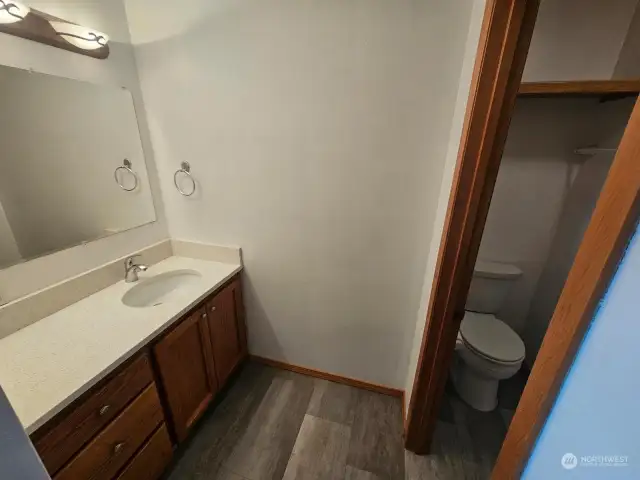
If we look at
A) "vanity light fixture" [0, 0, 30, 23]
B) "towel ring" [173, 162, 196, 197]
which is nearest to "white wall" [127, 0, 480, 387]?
"towel ring" [173, 162, 196, 197]

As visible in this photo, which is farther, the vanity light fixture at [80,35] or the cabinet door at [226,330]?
the cabinet door at [226,330]

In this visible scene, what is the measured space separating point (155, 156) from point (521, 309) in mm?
2694

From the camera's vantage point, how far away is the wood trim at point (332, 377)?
1798 mm

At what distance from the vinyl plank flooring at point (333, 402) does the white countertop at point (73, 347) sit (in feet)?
3.24

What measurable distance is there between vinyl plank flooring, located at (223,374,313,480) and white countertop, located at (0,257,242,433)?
0.83 m

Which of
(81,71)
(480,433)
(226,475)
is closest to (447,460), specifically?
(480,433)

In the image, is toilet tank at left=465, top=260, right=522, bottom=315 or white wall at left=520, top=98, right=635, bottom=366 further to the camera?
toilet tank at left=465, top=260, right=522, bottom=315

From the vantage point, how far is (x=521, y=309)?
1968mm

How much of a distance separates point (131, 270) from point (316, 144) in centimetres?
125

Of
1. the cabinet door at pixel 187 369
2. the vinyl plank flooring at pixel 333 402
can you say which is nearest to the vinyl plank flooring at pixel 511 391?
the vinyl plank flooring at pixel 333 402

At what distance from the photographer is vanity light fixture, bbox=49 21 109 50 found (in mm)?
1196

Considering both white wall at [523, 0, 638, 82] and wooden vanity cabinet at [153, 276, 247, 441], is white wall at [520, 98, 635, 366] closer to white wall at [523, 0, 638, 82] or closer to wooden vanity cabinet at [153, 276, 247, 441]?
white wall at [523, 0, 638, 82]

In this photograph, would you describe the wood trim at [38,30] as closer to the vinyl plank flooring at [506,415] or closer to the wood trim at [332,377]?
the wood trim at [332,377]

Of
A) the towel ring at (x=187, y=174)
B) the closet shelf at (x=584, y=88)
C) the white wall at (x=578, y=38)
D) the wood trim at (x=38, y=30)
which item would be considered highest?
the white wall at (x=578, y=38)
